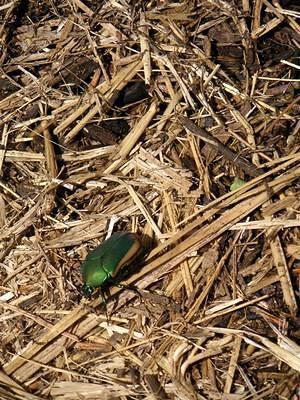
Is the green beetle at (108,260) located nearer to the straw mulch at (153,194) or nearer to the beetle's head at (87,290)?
the beetle's head at (87,290)

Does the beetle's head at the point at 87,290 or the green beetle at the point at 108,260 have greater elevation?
the green beetle at the point at 108,260

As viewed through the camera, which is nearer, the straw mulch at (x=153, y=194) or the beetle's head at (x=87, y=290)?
the straw mulch at (x=153, y=194)

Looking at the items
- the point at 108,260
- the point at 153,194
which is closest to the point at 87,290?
the point at 108,260

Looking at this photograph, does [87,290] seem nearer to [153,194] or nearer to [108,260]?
[108,260]

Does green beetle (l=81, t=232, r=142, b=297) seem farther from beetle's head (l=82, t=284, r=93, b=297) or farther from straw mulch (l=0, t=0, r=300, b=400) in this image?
straw mulch (l=0, t=0, r=300, b=400)

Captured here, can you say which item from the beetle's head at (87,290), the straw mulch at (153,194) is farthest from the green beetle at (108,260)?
the straw mulch at (153,194)

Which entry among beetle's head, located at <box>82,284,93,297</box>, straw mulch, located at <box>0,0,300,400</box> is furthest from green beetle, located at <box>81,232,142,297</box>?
straw mulch, located at <box>0,0,300,400</box>
